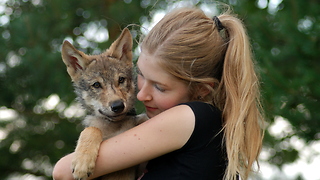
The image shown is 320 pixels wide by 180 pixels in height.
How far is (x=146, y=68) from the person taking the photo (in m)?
2.47

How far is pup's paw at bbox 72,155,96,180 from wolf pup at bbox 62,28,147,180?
0.07 m

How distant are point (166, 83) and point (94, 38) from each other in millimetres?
4204

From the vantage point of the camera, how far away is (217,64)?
257cm

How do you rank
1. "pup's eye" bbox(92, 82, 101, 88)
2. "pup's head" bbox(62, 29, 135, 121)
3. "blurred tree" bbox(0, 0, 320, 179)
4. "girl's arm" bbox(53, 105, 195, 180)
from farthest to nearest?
1. "blurred tree" bbox(0, 0, 320, 179)
2. "pup's eye" bbox(92, 82, 101, 88)
3. "pup's head" bbox(62, 29, 135, 121)
4. "girl's arm" bbox(53, 105, 195, 180)

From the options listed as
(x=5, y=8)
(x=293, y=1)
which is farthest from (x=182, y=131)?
(x=5, y=8)

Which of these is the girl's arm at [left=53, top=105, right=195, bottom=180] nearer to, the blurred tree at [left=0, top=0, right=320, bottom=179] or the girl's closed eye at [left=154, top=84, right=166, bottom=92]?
the girl's closed eye at [left=154, top=84, right=166, bottom=92]

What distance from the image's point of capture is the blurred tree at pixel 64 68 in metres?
4.13

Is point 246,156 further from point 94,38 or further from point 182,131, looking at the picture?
point 94,38

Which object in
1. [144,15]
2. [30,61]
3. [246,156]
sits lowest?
[30,61]

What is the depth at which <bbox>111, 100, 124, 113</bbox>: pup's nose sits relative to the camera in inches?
110

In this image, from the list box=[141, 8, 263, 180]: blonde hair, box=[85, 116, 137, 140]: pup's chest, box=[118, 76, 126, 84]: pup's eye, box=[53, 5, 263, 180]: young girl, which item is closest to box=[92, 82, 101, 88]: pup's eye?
box=[118, 76, 126, 84]: pup's eye

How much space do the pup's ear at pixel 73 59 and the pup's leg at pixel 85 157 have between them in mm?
1071

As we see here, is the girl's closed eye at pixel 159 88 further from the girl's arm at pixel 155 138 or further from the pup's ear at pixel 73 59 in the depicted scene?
the pup's ear at pixel 73 59

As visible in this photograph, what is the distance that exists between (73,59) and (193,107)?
5.44 feet
